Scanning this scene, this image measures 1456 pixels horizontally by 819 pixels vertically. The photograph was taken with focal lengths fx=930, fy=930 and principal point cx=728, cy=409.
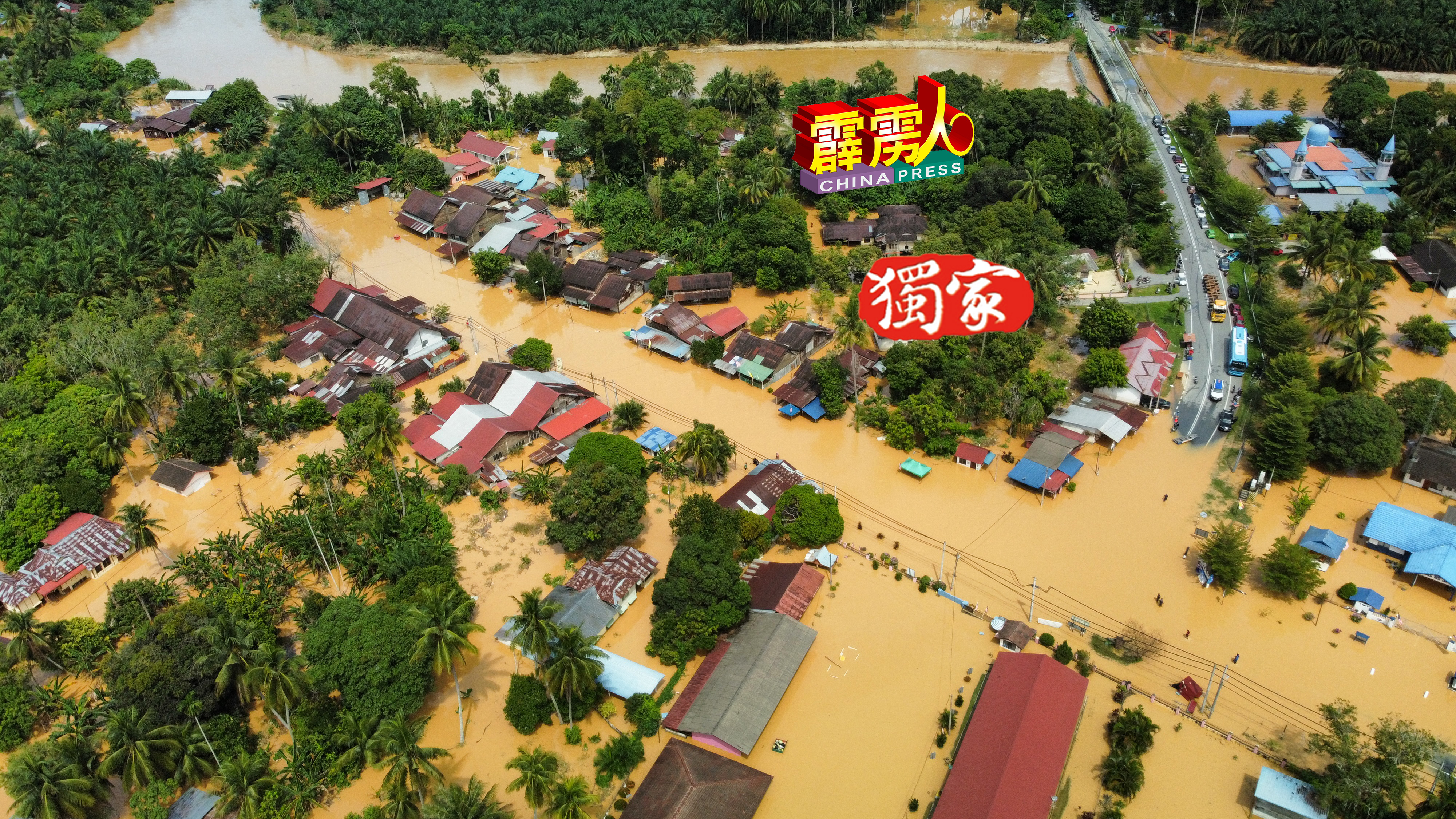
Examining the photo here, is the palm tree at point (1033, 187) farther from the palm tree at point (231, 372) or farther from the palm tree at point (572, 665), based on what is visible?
the palm tree at point (231, 372)

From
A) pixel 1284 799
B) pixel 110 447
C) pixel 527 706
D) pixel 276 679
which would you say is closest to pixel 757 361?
pixel 527 706

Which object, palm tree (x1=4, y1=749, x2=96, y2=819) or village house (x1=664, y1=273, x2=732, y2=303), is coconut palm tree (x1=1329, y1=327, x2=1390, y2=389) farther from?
palm tree (x1=4, y1=749, x2=96, y2=819)

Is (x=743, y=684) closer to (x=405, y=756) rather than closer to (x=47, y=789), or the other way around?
(x=405, y=756)

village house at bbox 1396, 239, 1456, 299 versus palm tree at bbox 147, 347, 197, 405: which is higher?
palm tree at bbox 147, 347, 197, 405

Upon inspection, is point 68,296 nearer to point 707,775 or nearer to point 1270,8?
point 707,775

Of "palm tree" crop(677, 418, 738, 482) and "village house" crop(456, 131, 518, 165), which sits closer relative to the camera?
"palm tree" crop(677, 418, 738, 482)

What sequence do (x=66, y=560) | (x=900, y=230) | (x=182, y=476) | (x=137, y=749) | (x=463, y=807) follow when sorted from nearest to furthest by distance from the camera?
(x=463, y=807) → (x=137, y=749) → (x=66, y=560) → (x=182, y=476) → (x=900, y=230)

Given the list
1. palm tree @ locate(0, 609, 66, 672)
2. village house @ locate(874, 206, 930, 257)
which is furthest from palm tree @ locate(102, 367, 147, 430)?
village house @ locate(874, 206, 930, 257)

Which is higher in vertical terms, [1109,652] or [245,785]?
[245,785]
